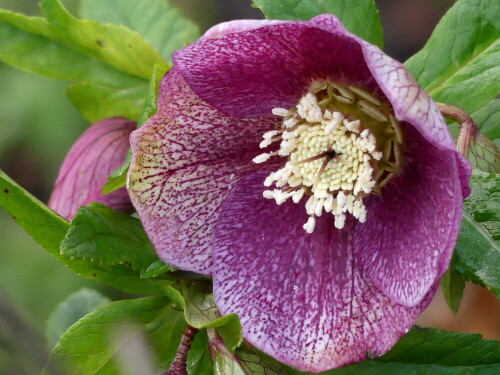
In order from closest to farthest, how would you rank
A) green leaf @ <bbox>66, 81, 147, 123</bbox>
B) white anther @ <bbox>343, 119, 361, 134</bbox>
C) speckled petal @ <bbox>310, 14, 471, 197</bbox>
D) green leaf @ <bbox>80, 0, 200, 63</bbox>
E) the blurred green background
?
speckled petal @ <bbox>310, 14, 471, 197</bbox>, white anther @ <bbox>343, 119, 361, 134</bbox>, green leaf @ <bbox>66, 81, 147, 123</bbox>, green leaf @ <bbox>80, 0, 200, 63</bbox>, the blurred green background

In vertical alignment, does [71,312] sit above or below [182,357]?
below

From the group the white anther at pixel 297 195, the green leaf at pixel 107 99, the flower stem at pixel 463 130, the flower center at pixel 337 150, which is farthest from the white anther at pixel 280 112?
the green leaf at pixel 107 99

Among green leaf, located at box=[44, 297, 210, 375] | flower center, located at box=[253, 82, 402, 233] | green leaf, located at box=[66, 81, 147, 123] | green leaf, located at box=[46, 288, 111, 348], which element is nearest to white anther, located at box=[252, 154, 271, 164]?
flower center, located at box=[253, 82, 402, 233]

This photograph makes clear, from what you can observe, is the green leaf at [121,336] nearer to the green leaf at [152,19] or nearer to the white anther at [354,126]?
the white anther at [354,126]

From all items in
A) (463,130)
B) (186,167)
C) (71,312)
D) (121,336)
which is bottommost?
(71,312)

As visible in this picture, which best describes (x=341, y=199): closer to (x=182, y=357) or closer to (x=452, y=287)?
(x=452, y=287)

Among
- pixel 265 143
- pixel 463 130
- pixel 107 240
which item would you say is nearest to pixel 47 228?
pixel 107 240

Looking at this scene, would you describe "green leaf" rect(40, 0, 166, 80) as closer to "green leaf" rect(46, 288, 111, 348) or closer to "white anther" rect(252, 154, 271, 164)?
"white anther" rect(252, 154, 271, 164)
